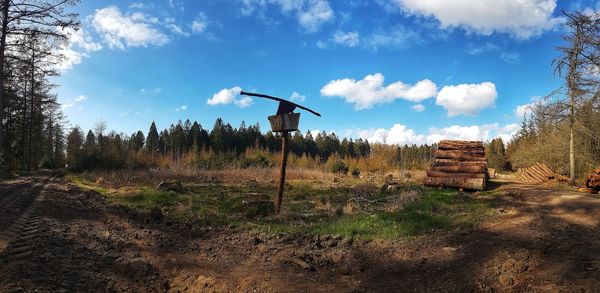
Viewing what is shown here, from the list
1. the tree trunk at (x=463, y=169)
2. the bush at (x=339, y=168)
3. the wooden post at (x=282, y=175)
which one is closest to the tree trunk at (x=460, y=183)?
the tree trunk at (x=463, y=169)

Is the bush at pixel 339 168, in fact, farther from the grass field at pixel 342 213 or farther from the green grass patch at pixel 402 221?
the green grass patch at pixel 402 221

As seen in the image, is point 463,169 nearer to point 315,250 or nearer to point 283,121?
point 283,121

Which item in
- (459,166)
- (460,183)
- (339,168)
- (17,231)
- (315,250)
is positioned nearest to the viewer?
(315,250)

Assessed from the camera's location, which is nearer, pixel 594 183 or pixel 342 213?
pixel 342 213

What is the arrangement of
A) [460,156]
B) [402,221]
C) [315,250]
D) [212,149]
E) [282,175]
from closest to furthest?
[315,250] < [402,221] < [282,175] < [460,156] < [212,149]

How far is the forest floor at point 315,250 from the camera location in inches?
205

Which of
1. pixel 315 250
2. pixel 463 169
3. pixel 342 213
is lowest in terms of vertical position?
pixel 315 250

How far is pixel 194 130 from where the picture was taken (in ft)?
259

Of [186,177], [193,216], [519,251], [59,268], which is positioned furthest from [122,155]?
[519,251]

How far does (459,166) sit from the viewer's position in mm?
15086

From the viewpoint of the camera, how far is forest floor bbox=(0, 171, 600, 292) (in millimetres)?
5203

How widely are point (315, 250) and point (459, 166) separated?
9964 millimetres

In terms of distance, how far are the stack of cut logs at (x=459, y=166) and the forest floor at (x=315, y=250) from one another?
3723 millimetres

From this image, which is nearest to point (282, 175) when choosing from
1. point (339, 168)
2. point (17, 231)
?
point (17, 231)
